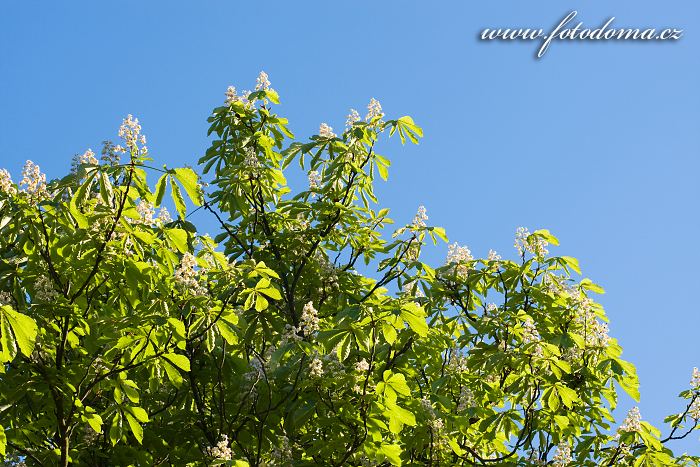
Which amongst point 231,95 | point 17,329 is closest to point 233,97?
point 231,95

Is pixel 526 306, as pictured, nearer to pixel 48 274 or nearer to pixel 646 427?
pixel 646 427

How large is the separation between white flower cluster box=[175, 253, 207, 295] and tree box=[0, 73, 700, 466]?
0.01 meters

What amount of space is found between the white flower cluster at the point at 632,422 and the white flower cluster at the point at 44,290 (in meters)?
4.43

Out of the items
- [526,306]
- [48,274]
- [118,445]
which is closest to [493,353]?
[526,306]

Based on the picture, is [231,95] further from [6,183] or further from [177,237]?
[177,237]

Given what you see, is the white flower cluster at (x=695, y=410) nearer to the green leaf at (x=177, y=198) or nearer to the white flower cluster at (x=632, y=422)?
the white flower cluster at (x=632, y=422)

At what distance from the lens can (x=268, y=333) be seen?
623 centimetres

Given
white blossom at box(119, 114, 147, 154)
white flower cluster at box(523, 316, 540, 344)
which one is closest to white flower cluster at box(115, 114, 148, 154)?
white blossom at box(119, 114, 147, 154)

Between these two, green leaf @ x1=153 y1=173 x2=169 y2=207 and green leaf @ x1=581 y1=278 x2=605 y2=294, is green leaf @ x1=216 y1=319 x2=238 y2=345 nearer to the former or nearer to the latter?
green leaf @ x1=153 y1=173 x2=169 y2=207

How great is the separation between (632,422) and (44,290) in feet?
14.9

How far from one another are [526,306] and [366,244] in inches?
64.1

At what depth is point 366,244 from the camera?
25.2 feet

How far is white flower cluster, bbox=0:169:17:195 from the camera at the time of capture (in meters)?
5.78

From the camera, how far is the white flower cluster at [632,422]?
6.47 meters
